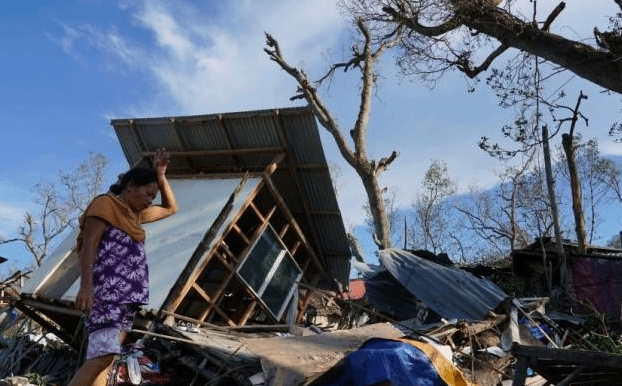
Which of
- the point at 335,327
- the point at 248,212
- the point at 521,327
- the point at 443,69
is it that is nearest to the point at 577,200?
the point at 443,69

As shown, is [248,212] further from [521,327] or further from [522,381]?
[522,381]

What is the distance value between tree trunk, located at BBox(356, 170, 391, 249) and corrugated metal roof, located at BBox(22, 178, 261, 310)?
763cm

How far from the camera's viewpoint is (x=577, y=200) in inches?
462

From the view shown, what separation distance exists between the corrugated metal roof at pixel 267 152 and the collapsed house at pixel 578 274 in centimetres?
395

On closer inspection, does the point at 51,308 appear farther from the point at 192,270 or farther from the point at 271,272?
the point at 271,272

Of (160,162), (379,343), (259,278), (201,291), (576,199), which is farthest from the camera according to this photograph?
(576,199)

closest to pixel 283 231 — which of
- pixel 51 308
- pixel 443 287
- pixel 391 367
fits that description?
pixel 443 287

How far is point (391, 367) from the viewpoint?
411 cm

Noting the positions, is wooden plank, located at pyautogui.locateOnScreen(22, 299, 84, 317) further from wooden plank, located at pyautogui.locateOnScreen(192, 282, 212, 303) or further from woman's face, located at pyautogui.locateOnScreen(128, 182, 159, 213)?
woman's face, located at pyautogui.locateOnScreen(128, 182, 159, 213)

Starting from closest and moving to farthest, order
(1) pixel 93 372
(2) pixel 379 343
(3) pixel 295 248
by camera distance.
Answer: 1. (1) pixel 93 372
2. (2) pixel 379 343
3. (3) pixel 295 248

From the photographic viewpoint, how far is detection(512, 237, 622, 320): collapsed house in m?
10.1

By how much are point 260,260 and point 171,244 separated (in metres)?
1.47

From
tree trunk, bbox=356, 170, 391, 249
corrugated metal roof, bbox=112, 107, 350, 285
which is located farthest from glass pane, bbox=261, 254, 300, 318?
tree trunk, bbox=356, 170, 391, 249

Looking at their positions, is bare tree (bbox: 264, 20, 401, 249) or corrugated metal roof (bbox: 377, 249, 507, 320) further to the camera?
bare tree (bbox: 264, 20, 401, 249)
